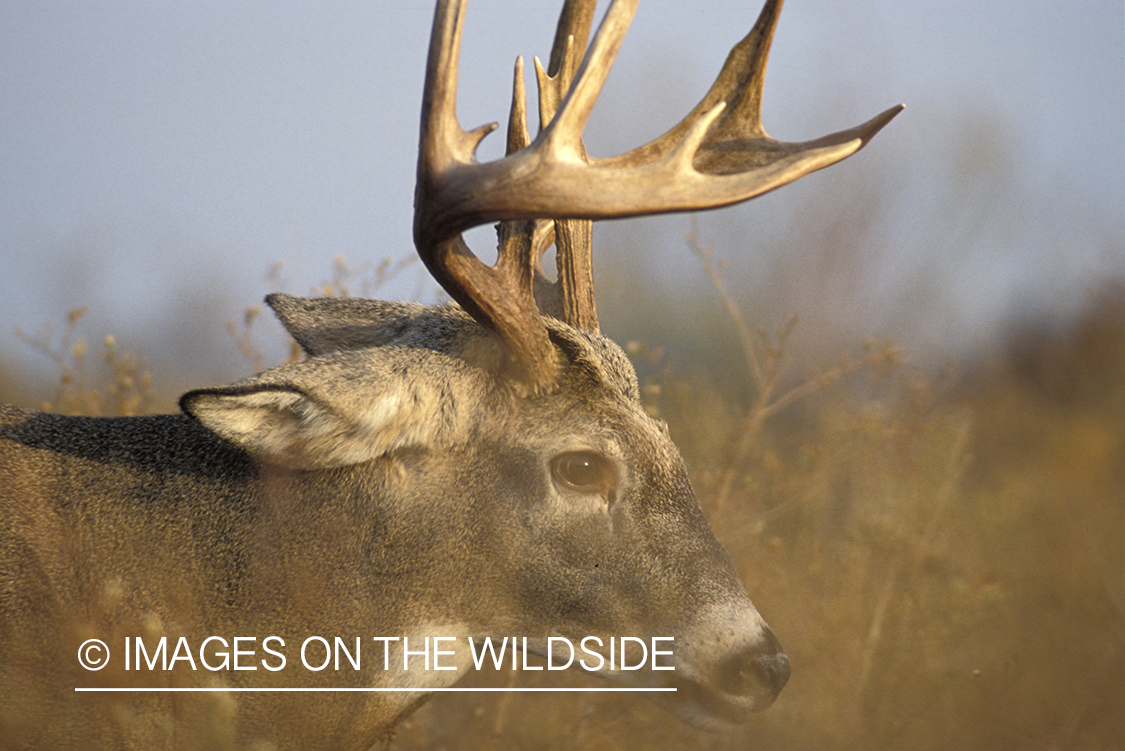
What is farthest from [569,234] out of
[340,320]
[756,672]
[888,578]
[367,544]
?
[888,578]

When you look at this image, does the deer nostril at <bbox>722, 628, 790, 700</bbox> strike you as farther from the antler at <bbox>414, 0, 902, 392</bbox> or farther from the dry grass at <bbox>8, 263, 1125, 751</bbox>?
the dry grass at <bbox>8, 263, 1125, 751</bbox>

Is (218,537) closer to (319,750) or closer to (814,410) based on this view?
(319,750)

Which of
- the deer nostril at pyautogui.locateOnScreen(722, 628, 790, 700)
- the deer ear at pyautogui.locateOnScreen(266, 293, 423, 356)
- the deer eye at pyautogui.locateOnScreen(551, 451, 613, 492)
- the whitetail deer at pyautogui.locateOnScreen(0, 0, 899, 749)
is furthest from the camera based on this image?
the deer ear at pyautogui.locateOnScreen(266, 293, 423, 356)

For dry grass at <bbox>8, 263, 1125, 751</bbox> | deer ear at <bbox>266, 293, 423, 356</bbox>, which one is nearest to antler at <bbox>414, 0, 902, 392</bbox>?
deer ear at <bbox>266, 293, 423, 356</bbox>

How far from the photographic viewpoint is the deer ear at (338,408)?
2.90 m

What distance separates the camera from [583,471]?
336cm

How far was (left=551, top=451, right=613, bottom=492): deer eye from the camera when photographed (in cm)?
335

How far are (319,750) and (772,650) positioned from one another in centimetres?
162

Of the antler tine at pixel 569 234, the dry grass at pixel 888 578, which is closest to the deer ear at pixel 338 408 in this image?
the antler tine at pixel 569 234

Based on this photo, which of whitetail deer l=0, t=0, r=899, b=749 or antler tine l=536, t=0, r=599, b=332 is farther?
antler tine l=536, t=0, r=599, b=332

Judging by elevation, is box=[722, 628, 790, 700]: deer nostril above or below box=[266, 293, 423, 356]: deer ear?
below

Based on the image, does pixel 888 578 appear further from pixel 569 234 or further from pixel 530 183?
pixel 530 183

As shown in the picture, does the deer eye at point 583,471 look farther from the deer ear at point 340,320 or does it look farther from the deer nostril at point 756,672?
the deer ear at point 340,320

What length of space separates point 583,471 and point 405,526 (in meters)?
0.66
